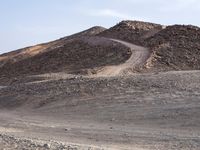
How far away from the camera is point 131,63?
3638 cm

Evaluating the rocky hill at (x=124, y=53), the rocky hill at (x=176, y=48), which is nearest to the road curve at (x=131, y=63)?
the rocky hill at (x=124, y=53)

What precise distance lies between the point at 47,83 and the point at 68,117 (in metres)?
8.29

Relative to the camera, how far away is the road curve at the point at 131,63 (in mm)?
33941

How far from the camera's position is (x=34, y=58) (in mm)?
47531

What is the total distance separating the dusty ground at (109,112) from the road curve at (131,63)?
16.2ft

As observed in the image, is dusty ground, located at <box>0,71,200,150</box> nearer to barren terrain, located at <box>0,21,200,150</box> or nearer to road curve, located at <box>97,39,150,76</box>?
barren terrain, located at <box>0,21,200,150</box>

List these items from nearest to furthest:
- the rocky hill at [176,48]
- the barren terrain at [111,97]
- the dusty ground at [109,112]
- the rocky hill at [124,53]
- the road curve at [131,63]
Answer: the dusty ground at [109,112] < the barren terrain at [111,97] < the road curve at [131,63] < the rocky hill at [176,48] < the rocky hill at [124,53]

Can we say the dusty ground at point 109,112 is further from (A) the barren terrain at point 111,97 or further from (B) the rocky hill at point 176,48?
(B) the rocky hill at point 176,48

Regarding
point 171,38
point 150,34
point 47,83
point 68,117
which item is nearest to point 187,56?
point 171,38

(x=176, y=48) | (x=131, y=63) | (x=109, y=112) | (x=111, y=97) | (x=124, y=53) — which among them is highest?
(x=176, y=48)

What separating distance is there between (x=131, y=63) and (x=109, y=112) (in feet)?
49.1

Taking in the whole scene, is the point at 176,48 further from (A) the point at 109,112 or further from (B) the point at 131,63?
(A) the point at 109,112

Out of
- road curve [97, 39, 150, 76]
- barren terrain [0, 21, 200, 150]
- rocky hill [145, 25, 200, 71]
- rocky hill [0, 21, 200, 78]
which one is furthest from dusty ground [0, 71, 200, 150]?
rocky hill [145, 25, 200, 71]

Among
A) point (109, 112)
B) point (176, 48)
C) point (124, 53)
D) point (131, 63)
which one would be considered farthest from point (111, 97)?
point (176, 48)
